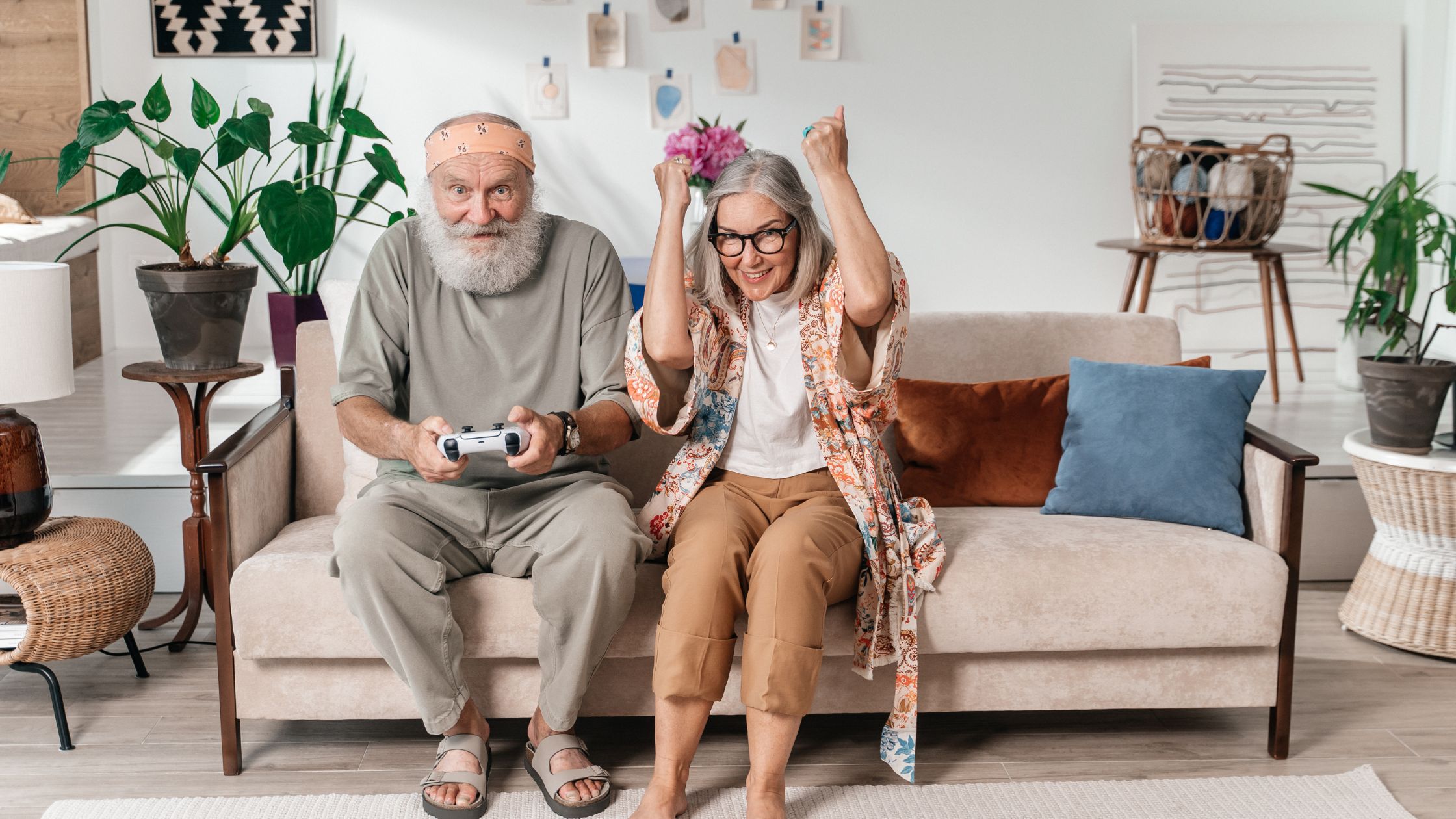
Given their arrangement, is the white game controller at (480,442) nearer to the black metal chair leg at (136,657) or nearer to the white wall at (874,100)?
the black metal chair leg at (136,657)

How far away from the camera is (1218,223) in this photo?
15.3 ft

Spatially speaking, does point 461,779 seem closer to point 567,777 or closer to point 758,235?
point 567,777

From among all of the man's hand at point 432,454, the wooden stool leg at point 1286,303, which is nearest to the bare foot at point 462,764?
the man's hand at point 432,454

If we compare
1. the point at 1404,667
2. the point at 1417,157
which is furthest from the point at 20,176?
the point at 1417,157

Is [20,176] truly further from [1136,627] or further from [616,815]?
[1136,627]

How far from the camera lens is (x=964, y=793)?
229cm

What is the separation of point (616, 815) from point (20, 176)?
4.41m

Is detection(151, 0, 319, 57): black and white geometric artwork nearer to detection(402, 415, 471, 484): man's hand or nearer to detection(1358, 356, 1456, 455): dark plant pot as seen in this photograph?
detection(402, 415, 471, 484): man's hand

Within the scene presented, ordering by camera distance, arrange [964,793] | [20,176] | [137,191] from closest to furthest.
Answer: [964,793] → [137,191] → [20,176]

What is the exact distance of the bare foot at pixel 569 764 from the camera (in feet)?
7.21

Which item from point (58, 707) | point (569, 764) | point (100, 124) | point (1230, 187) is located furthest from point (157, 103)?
point (1230, 187)

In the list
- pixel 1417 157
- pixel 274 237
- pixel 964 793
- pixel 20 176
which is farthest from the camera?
pixel 1417 157

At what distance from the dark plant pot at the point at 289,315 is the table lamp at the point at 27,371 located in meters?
1.16

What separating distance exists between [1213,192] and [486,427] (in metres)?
3.21
